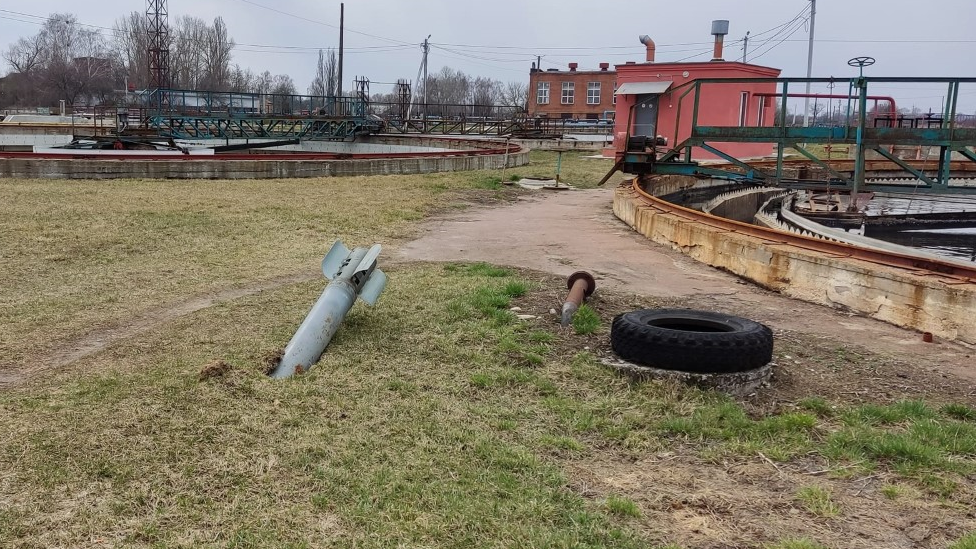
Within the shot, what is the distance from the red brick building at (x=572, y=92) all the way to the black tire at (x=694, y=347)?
6225 cm

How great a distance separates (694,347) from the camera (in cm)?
470

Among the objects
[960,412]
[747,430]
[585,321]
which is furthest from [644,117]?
[747,430]

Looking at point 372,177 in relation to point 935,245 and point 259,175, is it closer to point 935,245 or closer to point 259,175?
point 259,175

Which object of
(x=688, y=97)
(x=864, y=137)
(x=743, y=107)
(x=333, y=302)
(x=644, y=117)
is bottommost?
(x=333, y=302)

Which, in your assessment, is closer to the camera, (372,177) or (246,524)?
(246,524)

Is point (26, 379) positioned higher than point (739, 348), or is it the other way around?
point (739, 348)

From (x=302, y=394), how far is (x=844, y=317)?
4.65m

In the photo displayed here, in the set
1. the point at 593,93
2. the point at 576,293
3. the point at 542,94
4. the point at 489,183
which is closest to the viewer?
the point at 576,293

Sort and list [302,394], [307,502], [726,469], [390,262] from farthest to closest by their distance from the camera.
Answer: [390,262] → [302,394] → [726,469] → [307,502]

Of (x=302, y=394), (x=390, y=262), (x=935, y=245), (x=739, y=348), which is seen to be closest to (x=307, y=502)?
(x=302, y=394)

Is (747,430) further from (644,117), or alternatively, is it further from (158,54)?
(158,54)

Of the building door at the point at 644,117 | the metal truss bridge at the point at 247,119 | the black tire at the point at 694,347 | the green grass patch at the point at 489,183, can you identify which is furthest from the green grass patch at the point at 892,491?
the metal truss bridge at the point at 247,119

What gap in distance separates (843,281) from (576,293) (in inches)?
99.4

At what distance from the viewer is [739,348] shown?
469cm
